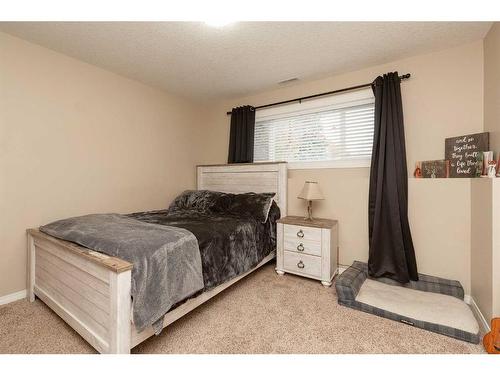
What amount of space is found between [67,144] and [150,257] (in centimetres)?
173

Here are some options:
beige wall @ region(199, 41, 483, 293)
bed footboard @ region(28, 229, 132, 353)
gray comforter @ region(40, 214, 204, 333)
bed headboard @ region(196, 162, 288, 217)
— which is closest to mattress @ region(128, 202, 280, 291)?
gray comforter @ region(40, 214, 204, 333)

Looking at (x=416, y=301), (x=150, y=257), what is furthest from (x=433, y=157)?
(x=150, y=257)

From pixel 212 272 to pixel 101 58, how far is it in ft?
7.64

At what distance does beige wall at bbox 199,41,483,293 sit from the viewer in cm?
197

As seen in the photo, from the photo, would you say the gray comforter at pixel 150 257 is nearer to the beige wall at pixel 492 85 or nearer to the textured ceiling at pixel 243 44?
the textured ceiling at pixel 243 44

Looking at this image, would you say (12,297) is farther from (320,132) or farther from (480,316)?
(480,316)

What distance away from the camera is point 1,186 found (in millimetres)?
1852

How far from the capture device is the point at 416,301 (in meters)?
1.85

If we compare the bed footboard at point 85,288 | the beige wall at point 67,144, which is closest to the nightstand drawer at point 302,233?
the bed footboard at point 85,288

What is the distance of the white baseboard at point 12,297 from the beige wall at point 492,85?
3980 mm

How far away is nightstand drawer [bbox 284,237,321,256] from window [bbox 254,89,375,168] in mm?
912

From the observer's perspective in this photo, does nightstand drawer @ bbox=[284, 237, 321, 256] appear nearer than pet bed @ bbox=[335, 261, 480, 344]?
No

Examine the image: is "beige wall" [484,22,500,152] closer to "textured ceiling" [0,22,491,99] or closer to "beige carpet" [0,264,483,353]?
"textured ceiling" [0,22,491,99]

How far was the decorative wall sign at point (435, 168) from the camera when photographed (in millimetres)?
2036
